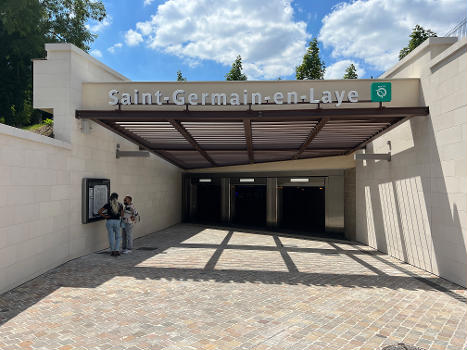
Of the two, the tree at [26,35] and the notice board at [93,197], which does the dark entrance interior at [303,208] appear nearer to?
the notice board at [93,197]

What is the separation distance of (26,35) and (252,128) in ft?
54.7

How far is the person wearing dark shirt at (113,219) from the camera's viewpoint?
354 inches

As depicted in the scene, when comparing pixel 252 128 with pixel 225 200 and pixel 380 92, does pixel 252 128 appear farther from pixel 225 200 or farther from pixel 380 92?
pixel 225 200

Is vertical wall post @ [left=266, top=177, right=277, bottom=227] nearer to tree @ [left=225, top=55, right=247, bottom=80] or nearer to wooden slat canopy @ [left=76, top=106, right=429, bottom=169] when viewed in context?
wooden slat canopy @ [left=76, top=106, right=429, bottom=169]

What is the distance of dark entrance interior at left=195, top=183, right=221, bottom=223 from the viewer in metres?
19.8

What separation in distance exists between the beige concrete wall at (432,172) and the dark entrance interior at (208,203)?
10890 mm

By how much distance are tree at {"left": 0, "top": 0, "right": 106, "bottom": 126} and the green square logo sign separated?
18.3 m

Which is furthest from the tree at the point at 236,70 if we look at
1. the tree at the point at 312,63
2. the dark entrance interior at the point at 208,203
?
the dark entrance interior at the point at 208,203

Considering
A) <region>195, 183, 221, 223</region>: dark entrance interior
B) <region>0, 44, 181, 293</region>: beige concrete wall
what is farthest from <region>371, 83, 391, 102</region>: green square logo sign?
<region>195, 183, 221, 223</region>: dark entrance interior

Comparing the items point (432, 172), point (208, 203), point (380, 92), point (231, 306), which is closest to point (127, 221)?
point (231, 306)

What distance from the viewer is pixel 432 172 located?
7.65 metres

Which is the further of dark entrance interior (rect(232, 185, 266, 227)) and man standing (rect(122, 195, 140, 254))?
dark entrance interior (rect(232, 185, 266, 227))

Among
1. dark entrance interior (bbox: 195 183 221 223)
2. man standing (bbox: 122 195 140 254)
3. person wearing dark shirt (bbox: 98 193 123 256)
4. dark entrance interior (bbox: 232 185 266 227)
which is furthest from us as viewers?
dark entrance interior (bbox: 195 183 221 223)

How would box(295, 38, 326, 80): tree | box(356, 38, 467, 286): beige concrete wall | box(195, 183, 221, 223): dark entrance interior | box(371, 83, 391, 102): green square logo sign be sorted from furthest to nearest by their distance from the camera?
box(295, 38, 326, 80): tree → box(195, 183, 221, 223): dark entrance interior → box(371, 83, 391, 102): green square logo sign → box(356, 38, 467, 286): beige concrete wall
